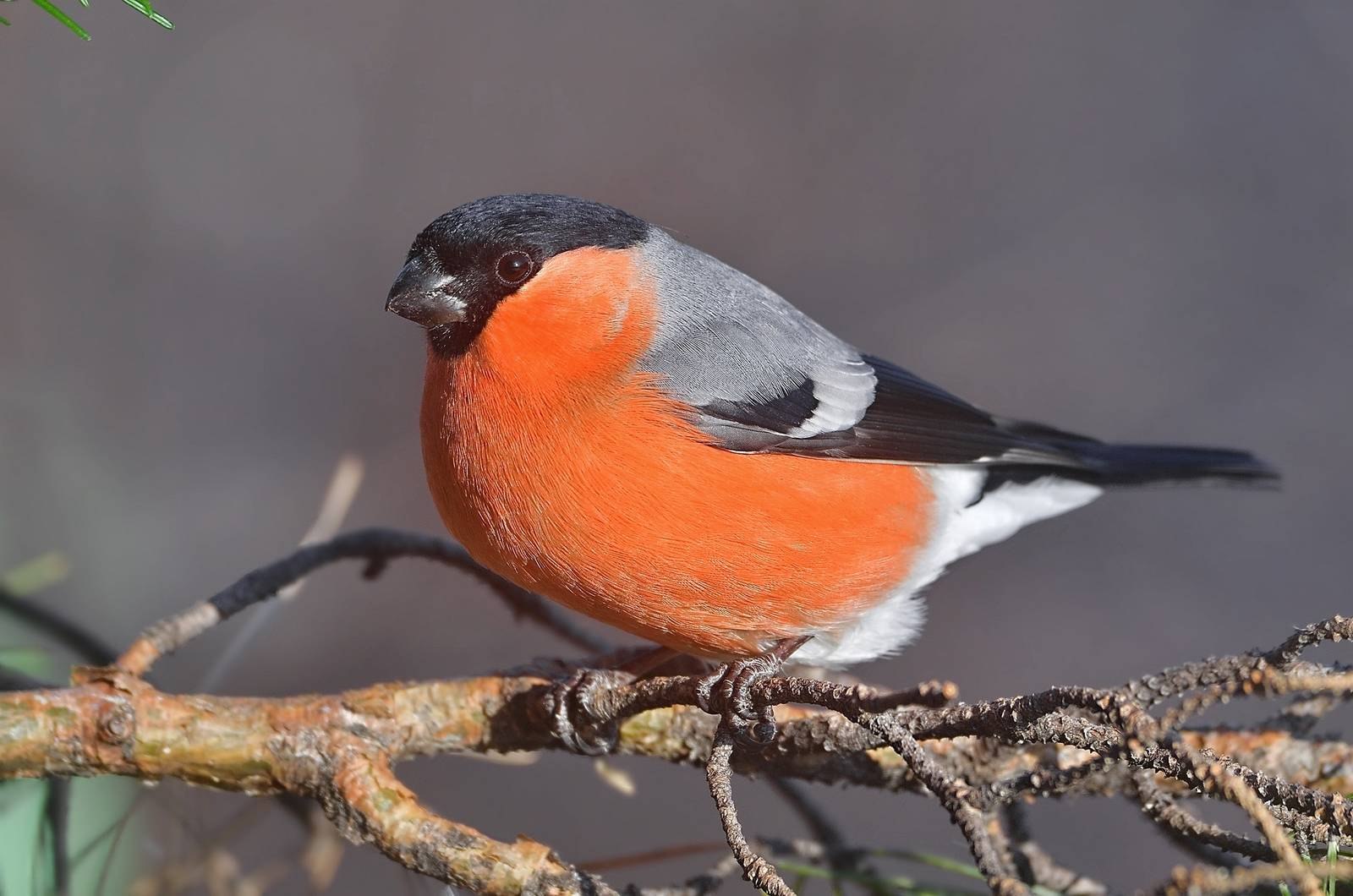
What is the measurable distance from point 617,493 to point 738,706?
62 centimetres

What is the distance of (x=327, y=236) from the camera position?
6.12m

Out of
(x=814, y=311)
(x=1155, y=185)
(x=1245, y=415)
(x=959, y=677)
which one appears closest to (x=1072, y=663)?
(x=959, y=677)

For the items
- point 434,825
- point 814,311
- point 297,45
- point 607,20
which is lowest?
point 434,825

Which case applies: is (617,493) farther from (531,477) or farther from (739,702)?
(739,702)

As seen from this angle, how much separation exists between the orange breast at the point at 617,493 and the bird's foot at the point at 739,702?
7.7 inches

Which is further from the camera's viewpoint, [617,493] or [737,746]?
[617,493]

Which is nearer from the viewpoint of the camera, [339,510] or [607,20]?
[339,510]

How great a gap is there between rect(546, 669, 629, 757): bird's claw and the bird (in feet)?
0.08

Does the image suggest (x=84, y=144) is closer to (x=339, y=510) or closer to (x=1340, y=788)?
(x=339, y=510)

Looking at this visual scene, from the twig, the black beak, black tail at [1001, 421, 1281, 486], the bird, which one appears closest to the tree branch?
the twig

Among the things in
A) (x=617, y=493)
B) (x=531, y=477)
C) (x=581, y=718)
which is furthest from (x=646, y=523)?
(x=581, y=718)

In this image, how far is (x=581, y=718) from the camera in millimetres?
2021

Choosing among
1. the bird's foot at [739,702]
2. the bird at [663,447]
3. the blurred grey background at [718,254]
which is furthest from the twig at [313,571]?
the blurred grey background at [718,254]

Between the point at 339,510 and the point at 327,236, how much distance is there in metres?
3.90
